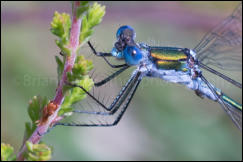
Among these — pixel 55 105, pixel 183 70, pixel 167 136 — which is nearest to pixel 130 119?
pixel 167 136

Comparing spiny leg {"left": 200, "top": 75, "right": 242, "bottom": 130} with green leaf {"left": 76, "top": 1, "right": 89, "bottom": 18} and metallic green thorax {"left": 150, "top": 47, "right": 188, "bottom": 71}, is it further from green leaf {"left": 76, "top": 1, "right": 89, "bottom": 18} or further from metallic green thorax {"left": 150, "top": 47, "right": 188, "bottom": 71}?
green leaf {"left": 76, "top": 1, "right": 89, "bottom": 18}

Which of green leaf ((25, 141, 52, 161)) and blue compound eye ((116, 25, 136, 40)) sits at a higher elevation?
blue compound eye ((116, 25, 136, 40))

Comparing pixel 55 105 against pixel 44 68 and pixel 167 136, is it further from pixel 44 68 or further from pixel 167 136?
pixel 44 68

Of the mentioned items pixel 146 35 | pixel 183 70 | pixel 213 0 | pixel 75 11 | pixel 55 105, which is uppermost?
pixel 213 0

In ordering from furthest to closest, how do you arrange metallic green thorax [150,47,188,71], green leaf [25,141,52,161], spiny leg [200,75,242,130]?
spiny leg [200,75,242,130] → metallic green thorax [150,47,188,71] → green leaf [25,141,52,161]

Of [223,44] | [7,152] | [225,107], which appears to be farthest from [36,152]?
[223,44]

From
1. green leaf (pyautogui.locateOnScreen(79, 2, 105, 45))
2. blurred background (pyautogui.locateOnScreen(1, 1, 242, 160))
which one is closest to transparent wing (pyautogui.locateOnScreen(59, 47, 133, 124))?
blurred background (pyautogui.locateOnScreen(1, 1, 242, 160))

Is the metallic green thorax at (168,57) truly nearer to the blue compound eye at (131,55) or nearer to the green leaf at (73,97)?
the blue compound eye at (131,55)
